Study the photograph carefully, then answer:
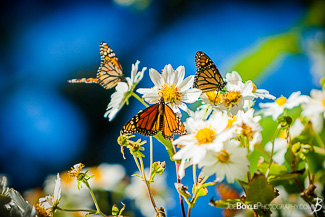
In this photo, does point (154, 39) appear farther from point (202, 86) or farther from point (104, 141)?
point (202, 86)

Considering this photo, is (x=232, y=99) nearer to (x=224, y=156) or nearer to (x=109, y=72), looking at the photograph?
(x=224, y=156)

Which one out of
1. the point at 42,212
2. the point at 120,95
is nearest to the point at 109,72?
the point at 120,95

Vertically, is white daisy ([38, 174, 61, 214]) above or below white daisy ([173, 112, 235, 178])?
below

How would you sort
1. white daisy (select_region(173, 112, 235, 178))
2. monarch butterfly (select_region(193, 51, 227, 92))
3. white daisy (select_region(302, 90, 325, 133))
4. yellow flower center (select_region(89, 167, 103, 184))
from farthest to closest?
yellow flower center (select_region(89, 167, 103, 184)) → white daisy (select_region(302, 90, 325, 133)) → monarch butterfly (select_region(193, 51, 227, 92)) → white daisy (select_region(173, 112, 235, 178))

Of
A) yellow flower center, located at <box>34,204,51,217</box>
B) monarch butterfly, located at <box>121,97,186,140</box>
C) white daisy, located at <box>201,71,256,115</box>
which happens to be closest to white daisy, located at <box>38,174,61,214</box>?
yellow flower center, located at <box>34,204,51,217</box>

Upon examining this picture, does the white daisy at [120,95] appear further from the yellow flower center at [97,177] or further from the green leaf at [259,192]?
the yellow flower center at [97,177]

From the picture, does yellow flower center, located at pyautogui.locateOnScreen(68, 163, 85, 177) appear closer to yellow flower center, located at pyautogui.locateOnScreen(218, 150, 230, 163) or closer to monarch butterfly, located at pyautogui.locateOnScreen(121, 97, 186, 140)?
monarch butterfly, located at pyautogui.locateOnScreen(121, 97, 186, 140)

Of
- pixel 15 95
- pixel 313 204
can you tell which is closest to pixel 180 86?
pixel 313 204
